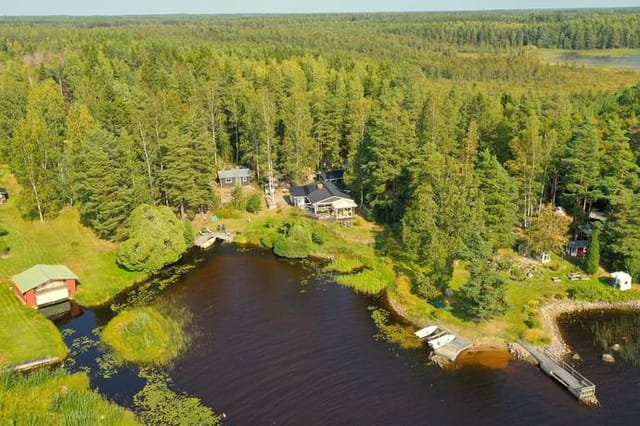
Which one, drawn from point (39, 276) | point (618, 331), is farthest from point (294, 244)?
point (618, 331)

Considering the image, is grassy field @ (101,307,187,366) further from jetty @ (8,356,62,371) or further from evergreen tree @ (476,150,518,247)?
evergreen tree @ (476,150,518,247)

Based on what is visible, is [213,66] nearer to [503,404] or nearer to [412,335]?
[412,335]

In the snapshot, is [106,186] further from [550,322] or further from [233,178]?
[550,322]

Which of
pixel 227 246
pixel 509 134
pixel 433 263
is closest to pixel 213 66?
pixel 227 246

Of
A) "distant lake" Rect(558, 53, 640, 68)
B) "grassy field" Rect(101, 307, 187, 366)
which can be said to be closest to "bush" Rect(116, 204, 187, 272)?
"grassy field" Rect(101, 307, 187, 366)

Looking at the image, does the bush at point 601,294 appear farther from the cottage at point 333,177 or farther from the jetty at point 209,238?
the cottage at point 333,177

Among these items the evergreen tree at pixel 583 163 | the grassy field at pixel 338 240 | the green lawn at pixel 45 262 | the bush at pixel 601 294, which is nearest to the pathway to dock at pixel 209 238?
the grassy field at pixel 338 240
